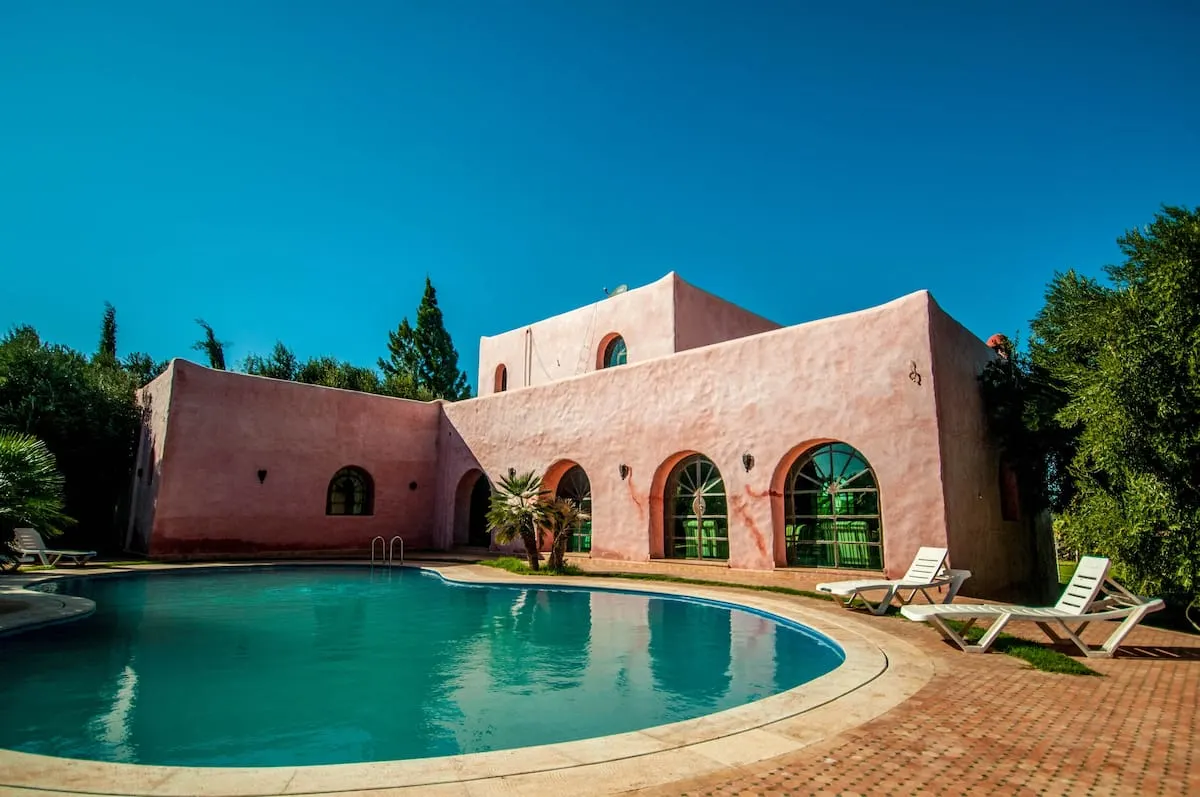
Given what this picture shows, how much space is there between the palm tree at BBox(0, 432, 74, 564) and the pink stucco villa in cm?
834

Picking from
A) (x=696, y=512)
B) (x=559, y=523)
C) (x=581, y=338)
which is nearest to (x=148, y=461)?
(x=559, y=523)

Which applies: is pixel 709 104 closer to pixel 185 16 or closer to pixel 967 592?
pixel 185 16

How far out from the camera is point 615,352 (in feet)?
63.1

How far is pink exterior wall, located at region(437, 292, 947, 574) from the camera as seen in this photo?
1025cm

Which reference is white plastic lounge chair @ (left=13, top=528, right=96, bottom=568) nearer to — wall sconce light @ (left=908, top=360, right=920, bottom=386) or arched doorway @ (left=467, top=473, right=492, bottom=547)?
arched doorway @ (left=467, top=473, right=492, bottom=547)

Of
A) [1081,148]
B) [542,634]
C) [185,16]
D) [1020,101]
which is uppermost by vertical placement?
[185,16]

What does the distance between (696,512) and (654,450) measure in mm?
1662

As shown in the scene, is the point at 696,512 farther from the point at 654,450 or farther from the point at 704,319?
the point at 704,319

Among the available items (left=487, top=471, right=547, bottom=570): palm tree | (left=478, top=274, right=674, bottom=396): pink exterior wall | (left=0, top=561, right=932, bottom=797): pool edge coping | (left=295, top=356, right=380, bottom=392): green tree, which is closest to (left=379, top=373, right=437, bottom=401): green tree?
(left=295, top=356, right=380, bottom=392): green tree

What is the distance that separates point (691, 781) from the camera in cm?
285

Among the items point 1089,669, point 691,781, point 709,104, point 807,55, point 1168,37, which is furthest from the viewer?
point 709,104

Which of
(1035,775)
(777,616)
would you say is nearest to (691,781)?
(1035,775)

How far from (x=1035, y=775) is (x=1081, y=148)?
1211 cm

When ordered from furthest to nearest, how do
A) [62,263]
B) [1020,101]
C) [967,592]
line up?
[62,263], [1020,101], [967,592]
